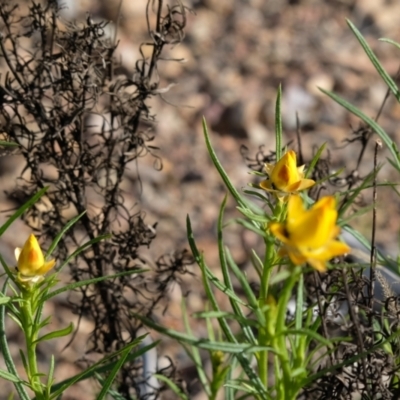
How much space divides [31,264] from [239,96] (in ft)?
7.82

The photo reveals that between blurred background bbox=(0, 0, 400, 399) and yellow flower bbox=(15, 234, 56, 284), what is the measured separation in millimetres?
1552

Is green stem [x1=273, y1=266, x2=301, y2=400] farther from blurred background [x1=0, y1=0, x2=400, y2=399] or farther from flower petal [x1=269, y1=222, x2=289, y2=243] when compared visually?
blurred background [x1=0, y1=0, x2=400, y2=399]

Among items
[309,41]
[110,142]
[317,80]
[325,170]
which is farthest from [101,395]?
[309,41]

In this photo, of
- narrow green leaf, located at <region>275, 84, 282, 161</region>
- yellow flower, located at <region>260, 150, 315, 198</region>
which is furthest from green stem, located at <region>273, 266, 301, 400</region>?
narrow green leaf, located at <region>275, 84, 282, 161</region>

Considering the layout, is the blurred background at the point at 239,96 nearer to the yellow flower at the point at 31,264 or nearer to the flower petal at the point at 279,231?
the yellow flower at the point at 31,264

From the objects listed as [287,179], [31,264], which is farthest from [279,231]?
[31,264]

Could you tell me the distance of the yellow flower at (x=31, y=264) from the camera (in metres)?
0.82

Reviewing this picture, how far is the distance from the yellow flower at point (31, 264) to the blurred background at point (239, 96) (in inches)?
61.1

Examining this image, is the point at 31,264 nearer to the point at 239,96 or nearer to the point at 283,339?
the point at 283,339

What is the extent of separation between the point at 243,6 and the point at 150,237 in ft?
7.98

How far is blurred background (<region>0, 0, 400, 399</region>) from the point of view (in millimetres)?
2695

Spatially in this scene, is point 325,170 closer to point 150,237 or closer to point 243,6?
point 150,237

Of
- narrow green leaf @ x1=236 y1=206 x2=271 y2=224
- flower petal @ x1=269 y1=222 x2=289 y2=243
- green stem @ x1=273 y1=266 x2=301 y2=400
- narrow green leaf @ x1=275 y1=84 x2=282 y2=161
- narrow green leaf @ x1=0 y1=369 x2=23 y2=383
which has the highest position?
narrow green leaf @ x1=275 y1=84 x2=282 y2=161

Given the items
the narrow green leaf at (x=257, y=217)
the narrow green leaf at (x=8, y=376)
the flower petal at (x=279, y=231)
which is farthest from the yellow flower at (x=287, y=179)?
the narrow green leaf at (x=8, y=376)
